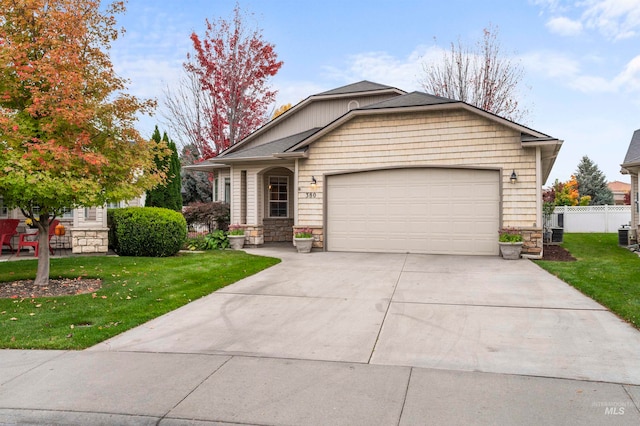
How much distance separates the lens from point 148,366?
4.12 m

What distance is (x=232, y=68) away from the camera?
22.5 meters

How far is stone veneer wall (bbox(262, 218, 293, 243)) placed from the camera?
1628cm

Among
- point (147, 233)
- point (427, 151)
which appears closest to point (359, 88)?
point (427, 151)

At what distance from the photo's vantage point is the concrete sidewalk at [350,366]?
3.16 metres

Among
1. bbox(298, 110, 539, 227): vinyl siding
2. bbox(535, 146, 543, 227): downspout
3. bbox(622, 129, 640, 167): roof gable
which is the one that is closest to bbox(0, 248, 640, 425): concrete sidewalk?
bbox(535, 146, 543, 227): downspout

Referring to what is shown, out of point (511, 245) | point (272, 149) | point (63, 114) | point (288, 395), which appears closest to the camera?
point (288, 395)

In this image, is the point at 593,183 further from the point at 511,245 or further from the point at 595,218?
the point at 511,245

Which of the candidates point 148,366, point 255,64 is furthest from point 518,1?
point 148,366

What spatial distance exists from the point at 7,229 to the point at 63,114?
318 inches

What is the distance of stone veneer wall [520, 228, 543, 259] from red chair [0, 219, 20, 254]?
14629mm

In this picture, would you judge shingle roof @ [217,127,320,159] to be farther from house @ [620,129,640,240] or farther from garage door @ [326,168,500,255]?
house @ [620,129,640,240]

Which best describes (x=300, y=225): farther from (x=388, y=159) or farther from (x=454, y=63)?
(x=454, y=63)

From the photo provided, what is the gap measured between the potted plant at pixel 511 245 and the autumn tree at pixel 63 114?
8.58 metres

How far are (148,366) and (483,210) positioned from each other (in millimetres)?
9949
